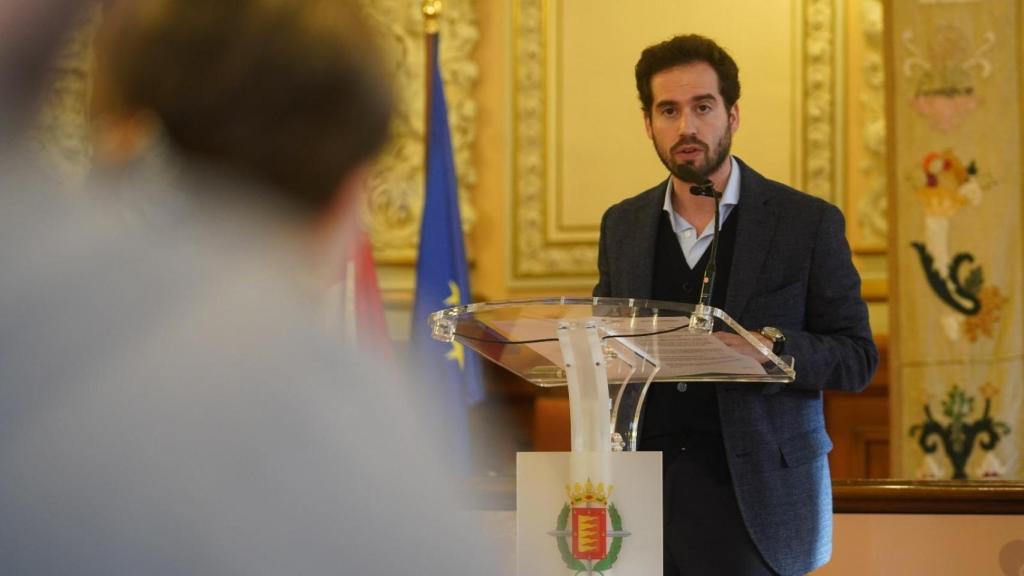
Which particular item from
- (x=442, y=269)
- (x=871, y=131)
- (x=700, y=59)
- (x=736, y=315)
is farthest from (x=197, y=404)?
(x=871, y=131)

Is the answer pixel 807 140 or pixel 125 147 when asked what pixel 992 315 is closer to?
pixel 807 140

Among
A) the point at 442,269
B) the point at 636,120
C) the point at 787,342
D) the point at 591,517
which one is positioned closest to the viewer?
the point at 591,517

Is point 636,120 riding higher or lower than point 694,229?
higher

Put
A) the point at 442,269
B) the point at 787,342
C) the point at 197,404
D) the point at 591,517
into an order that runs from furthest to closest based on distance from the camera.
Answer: the point at 442,269
the point at 787,342
the point at 591,517
the point at 197,404

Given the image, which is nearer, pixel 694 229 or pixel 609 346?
pixel 609 346

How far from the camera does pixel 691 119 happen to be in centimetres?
263

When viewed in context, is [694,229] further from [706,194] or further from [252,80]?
[252,80]

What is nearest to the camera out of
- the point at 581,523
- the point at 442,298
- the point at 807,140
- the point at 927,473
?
the point at 581,523

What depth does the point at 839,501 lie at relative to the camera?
305cm

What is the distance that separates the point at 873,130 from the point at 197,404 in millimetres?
5031

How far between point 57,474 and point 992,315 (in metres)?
4.01

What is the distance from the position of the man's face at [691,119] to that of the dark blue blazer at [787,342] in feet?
0.26

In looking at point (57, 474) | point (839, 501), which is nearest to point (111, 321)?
point (57, 474)

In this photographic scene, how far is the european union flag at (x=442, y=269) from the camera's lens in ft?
15.3
